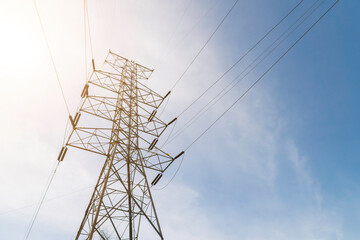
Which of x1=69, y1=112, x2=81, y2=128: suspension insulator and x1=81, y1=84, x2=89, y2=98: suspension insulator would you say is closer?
x1=69, y1=112, x2=81, y2=128: suspension insulator

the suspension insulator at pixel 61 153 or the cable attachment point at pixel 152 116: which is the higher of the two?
the cable attachment point at pixel 152 116

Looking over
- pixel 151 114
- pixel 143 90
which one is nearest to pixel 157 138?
pixel 151 114

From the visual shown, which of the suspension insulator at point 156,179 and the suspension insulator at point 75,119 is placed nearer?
the suspension insulator at point 75,119

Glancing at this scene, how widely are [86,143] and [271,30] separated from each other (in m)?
8.43

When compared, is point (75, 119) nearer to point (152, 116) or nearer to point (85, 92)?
point (85, 92)

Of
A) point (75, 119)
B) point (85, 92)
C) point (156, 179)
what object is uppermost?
point (85, 92)

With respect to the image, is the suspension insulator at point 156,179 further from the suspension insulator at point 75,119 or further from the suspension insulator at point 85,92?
the suspension insulator at point 85,92

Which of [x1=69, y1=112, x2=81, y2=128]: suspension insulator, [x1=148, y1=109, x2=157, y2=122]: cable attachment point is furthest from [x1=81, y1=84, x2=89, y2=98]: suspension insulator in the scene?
[x1=148, y1=109, x2=157, y2=122]: cable attachment point

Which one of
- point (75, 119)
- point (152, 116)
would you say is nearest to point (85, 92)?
point (75, 119)

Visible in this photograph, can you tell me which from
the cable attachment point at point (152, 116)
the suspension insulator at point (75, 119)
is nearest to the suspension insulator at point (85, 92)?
the suspension insulator at point (75, 119)


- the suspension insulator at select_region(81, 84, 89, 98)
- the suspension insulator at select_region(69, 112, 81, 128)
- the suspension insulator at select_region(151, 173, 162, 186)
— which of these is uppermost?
the suspension insulator at select_region(81, 84, 89, 98)

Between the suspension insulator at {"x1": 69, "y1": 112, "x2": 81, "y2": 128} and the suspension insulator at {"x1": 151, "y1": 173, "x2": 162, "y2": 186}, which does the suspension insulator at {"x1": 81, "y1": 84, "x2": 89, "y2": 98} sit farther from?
the suspension insulator at {"x1": 151, "y1": 173, "x2": 162, "y2": 186}

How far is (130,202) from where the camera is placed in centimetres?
706

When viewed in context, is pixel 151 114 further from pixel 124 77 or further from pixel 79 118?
pixel 79 118
